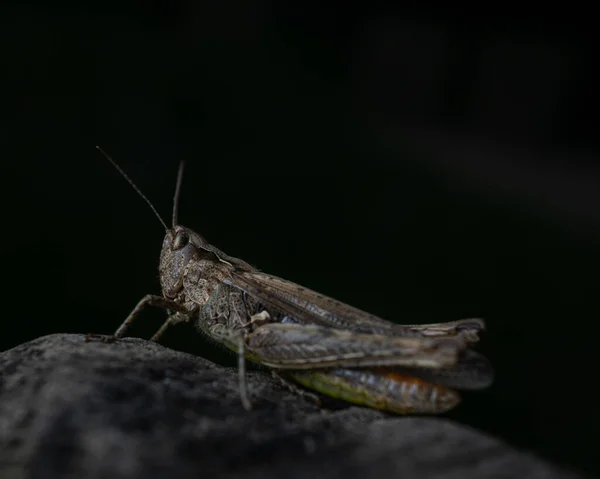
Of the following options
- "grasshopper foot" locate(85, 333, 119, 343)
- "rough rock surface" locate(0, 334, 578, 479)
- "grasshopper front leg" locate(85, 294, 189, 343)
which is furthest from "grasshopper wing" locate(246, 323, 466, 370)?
"grasshopper foot" locate(85, 333, 119, 343)

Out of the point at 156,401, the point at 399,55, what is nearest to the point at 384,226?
the point at 399,55

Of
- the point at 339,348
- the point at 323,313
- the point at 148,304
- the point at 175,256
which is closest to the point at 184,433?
the point at 339,348

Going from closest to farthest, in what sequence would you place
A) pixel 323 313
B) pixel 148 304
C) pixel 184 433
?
pixel 184 433
pixel 323 313
pixel 148 304

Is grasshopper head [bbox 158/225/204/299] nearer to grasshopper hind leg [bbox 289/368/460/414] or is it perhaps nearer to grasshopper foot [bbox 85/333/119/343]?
grasshopper foot [bbox 85/333/119/343]

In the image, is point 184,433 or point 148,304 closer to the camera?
point 184,433

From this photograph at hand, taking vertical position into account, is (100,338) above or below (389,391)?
above

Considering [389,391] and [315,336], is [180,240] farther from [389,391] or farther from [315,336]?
[389,391]

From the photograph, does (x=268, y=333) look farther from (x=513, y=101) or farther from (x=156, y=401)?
(x=513, y=101)

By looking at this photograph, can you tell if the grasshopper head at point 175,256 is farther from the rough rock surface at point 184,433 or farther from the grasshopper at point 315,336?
the rough rock surface at point 184,433

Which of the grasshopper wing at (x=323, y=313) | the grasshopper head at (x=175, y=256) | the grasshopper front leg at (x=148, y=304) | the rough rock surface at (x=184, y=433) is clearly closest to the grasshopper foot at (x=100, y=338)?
the grasshopper front leg at (x=148, y=304)
